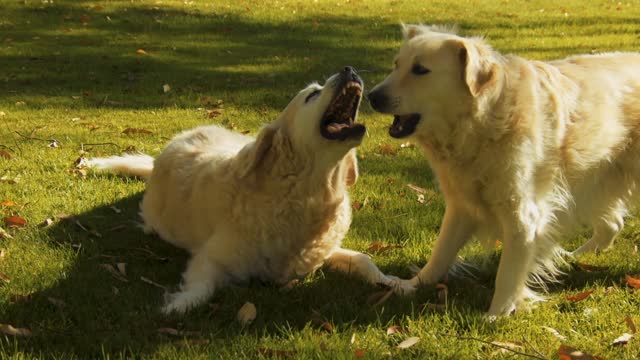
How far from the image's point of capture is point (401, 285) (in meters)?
4.27

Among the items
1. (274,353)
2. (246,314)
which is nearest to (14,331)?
(246,314)

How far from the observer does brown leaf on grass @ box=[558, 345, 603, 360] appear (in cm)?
332

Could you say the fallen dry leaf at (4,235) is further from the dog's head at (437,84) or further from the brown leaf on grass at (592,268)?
the brown leaf on grass at (592,268)

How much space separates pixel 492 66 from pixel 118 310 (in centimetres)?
245

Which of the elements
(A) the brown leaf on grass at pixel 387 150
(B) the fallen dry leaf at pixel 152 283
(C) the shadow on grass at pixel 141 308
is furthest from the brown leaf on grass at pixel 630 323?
(A) the brown leaf on grass at pixel 387 150

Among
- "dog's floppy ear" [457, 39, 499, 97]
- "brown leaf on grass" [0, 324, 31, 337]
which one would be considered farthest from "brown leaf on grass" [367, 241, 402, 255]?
"brown leaf on grass" [0, 324, 31, 337]

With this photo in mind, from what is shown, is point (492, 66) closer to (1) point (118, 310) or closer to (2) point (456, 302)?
(2) point (456, 302)

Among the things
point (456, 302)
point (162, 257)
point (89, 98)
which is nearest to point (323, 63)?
point (89, 98)

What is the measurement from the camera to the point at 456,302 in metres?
4.04

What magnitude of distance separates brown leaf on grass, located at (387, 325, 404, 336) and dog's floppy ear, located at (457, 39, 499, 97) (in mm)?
1302

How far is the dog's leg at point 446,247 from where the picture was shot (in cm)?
435

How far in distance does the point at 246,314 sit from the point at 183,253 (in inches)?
52.1

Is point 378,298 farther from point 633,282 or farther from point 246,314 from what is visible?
point 633,282

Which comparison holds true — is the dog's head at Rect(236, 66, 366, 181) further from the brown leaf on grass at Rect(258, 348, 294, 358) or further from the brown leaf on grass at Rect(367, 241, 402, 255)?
the brown leaf on grass at Rect(258, 348, 294, 358)
